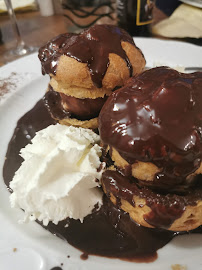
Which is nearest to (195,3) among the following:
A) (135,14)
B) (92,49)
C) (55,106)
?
(135,14)

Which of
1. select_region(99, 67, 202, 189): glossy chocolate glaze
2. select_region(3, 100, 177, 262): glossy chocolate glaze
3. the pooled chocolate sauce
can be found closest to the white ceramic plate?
the pooled chocolate sauce

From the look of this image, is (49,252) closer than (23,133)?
Yes

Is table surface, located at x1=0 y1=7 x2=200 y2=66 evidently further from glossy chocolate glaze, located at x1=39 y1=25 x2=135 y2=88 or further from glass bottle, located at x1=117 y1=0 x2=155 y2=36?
glossy chocolate glaze, located at x1=39 y1=25 x2=135 y2=88

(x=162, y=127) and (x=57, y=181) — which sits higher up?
(x=162, y=127)

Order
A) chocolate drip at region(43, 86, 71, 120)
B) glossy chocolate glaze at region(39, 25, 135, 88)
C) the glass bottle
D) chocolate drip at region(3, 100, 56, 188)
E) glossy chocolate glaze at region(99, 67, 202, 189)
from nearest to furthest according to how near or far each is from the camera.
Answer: glossy chocolate glaze at region(99, 67, 202, 189) < glossy chocolate glaze at region(39, 25, 135, 88) < chocolate drip at region(3, 100, 56, 188) < chocolate drip at region(43, 86, 71, 120) < the glass bottle

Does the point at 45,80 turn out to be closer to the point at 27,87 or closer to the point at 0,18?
the point at 27,87

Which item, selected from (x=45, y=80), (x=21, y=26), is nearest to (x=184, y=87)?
(x=45, y=80)

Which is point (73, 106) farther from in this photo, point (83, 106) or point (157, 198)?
point (157, 198)
